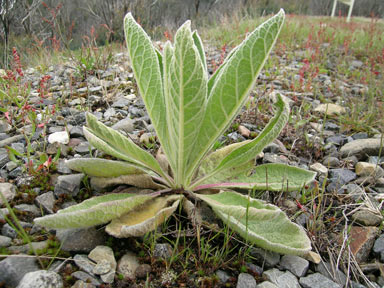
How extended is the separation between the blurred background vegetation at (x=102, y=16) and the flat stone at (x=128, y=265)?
205cm

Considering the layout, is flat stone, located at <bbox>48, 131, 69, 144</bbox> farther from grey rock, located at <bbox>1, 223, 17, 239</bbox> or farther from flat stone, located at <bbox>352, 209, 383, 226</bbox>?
flat stone, located at <bbox>352, 209, 383, 226</bbox>

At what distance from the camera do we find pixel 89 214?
1112 mm

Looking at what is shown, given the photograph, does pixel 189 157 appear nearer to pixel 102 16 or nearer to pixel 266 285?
pixel 266 285

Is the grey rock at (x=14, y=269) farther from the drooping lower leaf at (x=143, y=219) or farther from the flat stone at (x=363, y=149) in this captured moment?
the flat stone at (x=363, y=149)

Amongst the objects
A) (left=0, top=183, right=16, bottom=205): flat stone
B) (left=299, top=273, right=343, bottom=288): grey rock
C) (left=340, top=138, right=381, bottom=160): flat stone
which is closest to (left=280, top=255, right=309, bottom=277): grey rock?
(left=299, top=273, right=343, bottom=288): grey rock

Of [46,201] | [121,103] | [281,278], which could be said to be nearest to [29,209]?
[46,201]

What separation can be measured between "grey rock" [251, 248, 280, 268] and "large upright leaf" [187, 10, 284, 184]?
51 centimetres

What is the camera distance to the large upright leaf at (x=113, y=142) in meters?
1.38

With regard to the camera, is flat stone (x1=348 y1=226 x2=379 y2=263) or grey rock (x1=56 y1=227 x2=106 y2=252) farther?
flat stone (x1=348 y1=226 x2=379 y2=263)

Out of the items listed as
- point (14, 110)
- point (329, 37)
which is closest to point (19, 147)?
point (14, 110)

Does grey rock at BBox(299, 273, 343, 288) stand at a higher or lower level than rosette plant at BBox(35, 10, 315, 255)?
lower

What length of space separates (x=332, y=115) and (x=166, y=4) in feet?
53.5

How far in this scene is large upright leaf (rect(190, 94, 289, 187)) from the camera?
1321 millimetres

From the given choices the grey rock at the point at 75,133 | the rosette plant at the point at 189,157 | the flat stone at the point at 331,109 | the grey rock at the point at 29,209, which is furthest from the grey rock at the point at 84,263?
the flat stone at the point at 331,109
